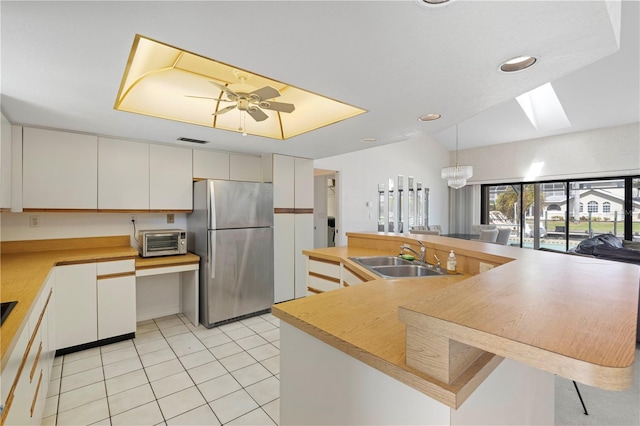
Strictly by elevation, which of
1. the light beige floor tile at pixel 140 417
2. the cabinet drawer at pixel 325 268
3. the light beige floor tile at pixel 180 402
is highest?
the cabinet drawer at pixel 325 268

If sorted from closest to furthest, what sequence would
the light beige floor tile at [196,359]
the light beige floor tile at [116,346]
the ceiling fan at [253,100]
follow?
1. the ceiling fan at [253,100]
2. the light beige floor tile at [196,359]
3. the light beige floor tile at [116,346]

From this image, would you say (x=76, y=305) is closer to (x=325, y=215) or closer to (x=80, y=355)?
(x=80, y=355)

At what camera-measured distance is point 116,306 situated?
299 cm

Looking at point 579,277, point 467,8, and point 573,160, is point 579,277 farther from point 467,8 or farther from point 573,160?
point 573,160

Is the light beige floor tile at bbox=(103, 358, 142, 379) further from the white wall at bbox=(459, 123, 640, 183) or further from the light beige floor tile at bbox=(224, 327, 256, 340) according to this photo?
the white wall at bbox=(459, 123, 640, 183)

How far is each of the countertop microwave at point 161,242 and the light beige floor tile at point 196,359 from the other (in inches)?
49.5

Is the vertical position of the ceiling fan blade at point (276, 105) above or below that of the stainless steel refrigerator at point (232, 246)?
above

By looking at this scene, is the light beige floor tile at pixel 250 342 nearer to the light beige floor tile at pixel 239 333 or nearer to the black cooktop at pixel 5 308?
the light beige floor tile at pixel 239 333

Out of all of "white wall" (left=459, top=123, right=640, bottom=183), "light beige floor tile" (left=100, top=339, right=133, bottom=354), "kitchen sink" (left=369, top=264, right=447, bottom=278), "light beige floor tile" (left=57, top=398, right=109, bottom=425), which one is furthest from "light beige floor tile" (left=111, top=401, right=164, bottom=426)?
"white wall" (left=459, top=123, right=640, bottom=183)

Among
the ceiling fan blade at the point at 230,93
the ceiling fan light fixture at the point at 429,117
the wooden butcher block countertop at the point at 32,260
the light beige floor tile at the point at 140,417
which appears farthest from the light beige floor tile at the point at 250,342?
the ceiling fan light fixture at the point at 429,117

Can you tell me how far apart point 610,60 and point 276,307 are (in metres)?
5.55

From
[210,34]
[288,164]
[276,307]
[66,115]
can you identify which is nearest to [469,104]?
[210,34]

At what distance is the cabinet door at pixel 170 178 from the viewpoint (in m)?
3.44

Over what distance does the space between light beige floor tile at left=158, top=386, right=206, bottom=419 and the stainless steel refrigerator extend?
4.01 feet
